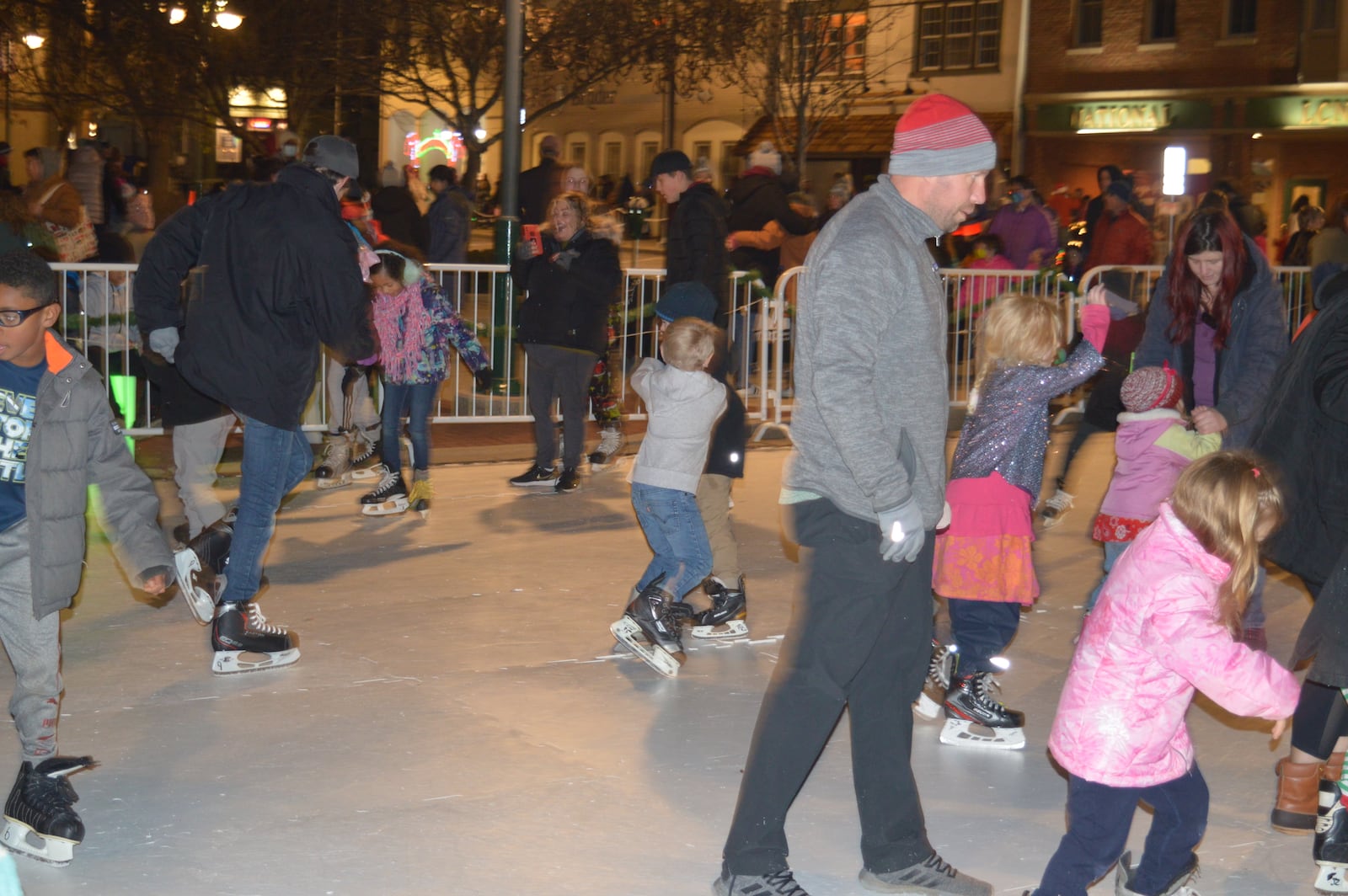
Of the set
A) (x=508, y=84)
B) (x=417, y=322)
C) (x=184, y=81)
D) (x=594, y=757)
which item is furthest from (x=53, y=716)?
(x=184, y=81)

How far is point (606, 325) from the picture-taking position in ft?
31.4

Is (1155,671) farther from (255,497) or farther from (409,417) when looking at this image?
(409,417)

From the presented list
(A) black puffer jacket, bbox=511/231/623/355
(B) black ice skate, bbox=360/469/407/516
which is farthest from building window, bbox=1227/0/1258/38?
(B) black ice skate, bbox=360/469/407/516

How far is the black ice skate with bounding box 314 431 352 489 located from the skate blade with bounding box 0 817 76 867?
5474mm

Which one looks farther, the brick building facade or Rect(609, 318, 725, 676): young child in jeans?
the brick building facade

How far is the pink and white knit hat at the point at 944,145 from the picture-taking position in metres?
3.72

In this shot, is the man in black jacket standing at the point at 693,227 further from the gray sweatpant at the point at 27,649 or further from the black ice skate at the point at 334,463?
the gray sweatpant at the point at 27,649

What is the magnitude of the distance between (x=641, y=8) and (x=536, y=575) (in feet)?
64.7

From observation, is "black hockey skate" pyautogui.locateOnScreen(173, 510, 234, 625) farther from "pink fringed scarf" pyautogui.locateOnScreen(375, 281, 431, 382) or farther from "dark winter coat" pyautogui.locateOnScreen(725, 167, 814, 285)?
"dark winter coat" pyautogui.locateOnScreen(725, 167, 814, 285)

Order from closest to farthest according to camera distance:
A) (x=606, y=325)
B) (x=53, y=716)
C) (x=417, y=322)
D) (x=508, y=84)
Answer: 1. (x=53, y=716)
2. (x=417, y=322)
3. (x=606, y=325)
4. (x=508, y=84)

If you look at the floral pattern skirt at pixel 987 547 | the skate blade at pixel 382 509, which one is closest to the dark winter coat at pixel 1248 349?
the floral pattern skirt at pixel 987 547

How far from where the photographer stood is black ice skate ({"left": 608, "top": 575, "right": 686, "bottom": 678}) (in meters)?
5.86

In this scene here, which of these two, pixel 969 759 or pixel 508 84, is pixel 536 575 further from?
pixel 508 84

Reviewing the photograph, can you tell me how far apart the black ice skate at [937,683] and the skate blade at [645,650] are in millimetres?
981
